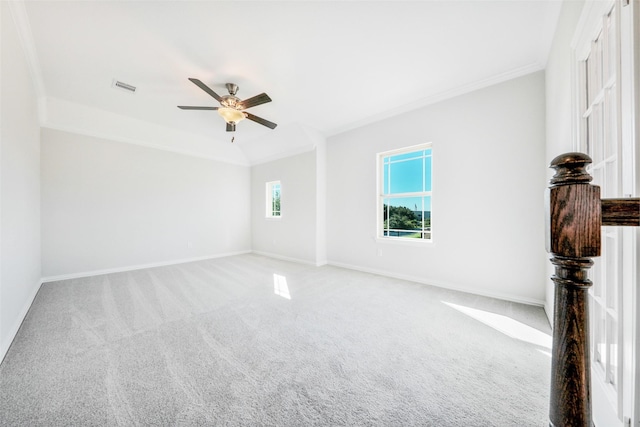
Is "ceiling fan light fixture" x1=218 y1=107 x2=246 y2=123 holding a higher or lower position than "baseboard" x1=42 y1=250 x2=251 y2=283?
higher

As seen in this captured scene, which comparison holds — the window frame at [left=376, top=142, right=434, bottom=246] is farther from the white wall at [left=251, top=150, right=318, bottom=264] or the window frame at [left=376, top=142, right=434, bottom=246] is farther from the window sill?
the white wall at [left=251, top=150, right=318, bottom=264]

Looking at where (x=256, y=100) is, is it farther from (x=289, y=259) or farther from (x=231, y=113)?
(x=289, y=259)

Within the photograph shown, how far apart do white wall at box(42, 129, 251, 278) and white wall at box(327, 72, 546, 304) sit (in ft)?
12.6

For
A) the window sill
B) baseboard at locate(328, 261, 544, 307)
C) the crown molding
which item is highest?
the crown molding

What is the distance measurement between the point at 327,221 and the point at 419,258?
1967 mm

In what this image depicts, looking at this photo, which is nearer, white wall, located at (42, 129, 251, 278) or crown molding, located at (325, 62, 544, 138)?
crown molding, located at (325, 62, 544, 138)

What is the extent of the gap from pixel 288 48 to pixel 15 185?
118 inches

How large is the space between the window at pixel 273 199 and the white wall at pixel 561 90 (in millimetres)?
4912

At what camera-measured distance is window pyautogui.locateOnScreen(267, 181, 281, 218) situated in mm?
6012

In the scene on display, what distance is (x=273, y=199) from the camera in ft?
20.2

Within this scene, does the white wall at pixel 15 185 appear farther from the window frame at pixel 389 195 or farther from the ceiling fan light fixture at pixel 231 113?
the window frame at pixel 389 195

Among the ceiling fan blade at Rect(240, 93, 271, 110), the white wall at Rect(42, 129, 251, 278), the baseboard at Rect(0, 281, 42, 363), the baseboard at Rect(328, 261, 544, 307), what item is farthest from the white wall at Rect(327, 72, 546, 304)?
the baseboard at Rect(0, 281, 42, 363)

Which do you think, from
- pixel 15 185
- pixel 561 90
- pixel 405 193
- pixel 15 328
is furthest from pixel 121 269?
pixel 561 90

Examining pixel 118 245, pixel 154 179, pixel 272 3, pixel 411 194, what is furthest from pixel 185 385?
pixel 154 179
